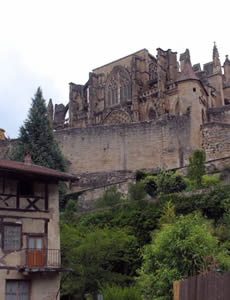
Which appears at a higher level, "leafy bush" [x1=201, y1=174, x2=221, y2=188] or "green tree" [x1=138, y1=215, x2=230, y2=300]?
"leafy bush" [x1=201, y1=174, x2=221, y2=188]

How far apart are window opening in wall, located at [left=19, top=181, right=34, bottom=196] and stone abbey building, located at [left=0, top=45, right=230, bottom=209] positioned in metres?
17.7

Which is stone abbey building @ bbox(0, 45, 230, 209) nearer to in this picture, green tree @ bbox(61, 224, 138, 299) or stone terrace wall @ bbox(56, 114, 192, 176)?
stone terrace wall @ bbox(56, 114, 192, 176)

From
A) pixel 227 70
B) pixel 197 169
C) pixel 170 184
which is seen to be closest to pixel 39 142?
pixel 170 184

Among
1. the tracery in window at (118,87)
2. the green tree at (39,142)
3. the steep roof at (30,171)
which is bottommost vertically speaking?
the steep roof at (30,171)

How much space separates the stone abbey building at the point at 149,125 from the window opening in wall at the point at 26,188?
17.7 metres

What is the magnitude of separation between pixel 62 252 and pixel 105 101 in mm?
49005

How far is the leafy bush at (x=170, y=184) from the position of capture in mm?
35656

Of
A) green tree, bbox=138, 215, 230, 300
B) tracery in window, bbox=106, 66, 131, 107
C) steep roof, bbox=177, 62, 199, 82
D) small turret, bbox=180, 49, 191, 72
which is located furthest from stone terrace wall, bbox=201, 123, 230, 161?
green tree, bbox=138, 215, 230, 300

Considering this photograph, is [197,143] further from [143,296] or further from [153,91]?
[143,296]

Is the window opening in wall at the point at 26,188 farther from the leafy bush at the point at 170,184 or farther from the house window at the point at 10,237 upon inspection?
the leafy bush at the point at 170,184

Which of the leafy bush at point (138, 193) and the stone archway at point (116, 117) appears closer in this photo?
the leafy bush at point (138, 193)

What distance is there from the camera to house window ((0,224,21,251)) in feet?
75.3

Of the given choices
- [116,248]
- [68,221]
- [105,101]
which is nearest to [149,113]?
[105,101]

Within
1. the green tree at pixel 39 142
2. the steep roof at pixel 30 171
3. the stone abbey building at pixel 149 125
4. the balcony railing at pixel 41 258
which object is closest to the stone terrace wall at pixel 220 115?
the stone abbey building at pixel 149 125
